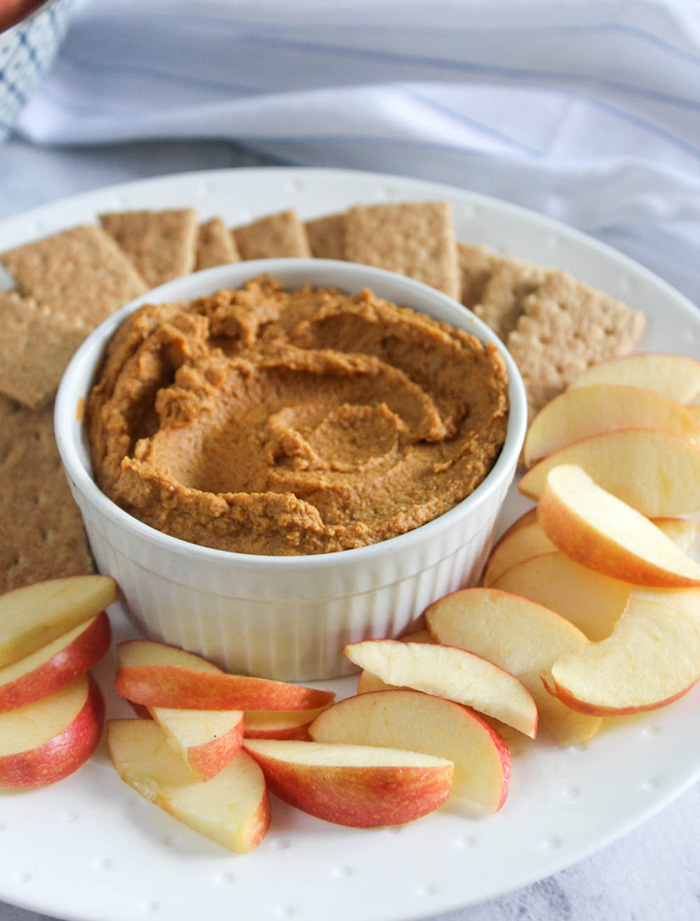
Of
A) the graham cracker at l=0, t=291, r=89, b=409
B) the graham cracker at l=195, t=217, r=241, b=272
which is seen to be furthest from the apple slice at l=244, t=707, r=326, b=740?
the graham cracker at l=195, t=217, r=241, b=272

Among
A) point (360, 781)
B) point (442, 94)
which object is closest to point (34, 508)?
point (360, 781)

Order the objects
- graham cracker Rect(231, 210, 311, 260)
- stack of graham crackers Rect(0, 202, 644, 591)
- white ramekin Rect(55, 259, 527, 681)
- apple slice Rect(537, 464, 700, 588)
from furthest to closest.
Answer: graham cracker Rect(231, 210, 311, 260) < stack of graham crackers Rect(0, 202, 644, 591) < apple slice Rect(537, 464, 700, 588) < white ramekin Rect(55, 259, 527, 681)

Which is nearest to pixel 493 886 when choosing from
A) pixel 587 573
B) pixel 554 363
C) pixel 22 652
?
pixel 587 573

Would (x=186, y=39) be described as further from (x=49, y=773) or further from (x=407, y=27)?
(x=49, y=773)

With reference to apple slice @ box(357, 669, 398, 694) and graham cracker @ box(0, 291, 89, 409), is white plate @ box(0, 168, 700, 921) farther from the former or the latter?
graham cracker @ box(0, 291, 89, 409)

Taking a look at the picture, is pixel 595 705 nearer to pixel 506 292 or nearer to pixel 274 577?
pixel 274 577

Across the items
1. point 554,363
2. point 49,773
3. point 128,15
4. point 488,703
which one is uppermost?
point 128,15
